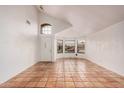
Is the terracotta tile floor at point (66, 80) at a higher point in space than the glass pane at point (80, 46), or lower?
lower

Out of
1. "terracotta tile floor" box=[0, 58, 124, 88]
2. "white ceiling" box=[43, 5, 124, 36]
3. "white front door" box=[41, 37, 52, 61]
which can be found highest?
"white ceiling" box=[43, 5, 124, 36]

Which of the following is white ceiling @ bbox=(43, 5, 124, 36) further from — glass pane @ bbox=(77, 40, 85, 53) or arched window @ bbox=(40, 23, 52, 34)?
glass pane @ bbox=(77, 40, 85, 53)

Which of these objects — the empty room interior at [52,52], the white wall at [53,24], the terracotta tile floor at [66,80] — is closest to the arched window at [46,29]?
the white wall at [53,24]

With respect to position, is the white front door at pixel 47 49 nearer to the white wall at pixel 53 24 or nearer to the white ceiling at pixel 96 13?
the white wall at pixel 53 24

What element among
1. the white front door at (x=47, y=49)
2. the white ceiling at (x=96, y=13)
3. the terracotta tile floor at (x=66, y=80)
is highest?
the white ceiling at (x=96, y=13)

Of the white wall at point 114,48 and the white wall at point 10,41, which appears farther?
the white wall at point 114,48

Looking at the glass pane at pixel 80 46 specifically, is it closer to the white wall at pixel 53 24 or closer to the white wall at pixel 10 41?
the white wall at pixel 53 24

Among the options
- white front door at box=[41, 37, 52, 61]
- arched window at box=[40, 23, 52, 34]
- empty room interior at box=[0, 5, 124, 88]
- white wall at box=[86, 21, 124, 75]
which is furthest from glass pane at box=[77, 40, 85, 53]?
white wall at box=[86, 21, 124, 75]

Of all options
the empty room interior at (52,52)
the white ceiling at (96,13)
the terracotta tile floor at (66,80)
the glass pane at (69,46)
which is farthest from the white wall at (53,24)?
the terracotta tile floor at (66,80)

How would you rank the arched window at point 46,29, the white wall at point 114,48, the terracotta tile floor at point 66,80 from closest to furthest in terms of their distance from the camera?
the terracotta tile floor at point 66,80, the white wall at point 114,48, the arched window at point 46,29

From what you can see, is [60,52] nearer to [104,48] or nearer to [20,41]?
[104,48]

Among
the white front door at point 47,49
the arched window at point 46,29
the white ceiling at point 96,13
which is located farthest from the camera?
the arched window at point 46,29

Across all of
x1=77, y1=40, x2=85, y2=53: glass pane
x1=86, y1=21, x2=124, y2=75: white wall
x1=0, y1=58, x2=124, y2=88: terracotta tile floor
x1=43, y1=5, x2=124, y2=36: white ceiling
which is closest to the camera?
x1=0, y1=58, x2=124, y2=88: terracotta tile floor
